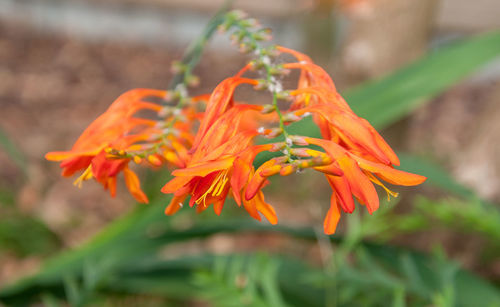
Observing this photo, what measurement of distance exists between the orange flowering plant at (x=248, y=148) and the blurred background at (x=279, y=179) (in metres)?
0.24

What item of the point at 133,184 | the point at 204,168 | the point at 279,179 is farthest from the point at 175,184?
the point at 279,179

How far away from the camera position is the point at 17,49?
3.36 metres

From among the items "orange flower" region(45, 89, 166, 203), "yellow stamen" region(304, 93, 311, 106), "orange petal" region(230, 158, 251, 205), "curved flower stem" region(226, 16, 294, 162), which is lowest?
"orange flower" region(45, 89, 166, 203)

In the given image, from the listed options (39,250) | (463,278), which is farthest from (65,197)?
(463,278)

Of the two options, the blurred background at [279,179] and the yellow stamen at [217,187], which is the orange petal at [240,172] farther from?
the blurred background at [279,179]

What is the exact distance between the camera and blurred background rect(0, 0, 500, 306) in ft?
A: 2.79

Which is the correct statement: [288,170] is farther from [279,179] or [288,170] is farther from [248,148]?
[279,179]

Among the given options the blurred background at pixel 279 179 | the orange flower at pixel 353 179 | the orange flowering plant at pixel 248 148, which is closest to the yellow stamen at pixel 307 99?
the orange flowering plant at pixel 248 148

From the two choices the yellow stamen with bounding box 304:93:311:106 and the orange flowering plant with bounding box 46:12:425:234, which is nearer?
the orange flowering plant with bounding box 46:12:425:234

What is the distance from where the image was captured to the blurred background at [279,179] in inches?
33.4

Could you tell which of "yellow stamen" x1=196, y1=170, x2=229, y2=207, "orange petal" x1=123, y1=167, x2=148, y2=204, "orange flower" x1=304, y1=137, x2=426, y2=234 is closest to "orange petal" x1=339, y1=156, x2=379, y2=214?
"orange flower" x1=304, y1=137, x2=426, y2=234

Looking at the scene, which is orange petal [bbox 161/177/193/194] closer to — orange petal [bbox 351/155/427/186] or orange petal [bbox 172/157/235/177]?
orange petal [bbox 172/157/235/177]

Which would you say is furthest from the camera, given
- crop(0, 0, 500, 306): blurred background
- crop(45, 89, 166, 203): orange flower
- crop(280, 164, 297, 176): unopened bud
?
crop(0, 0, 500, 306): blurred background

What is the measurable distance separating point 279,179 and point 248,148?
64.3 inches
